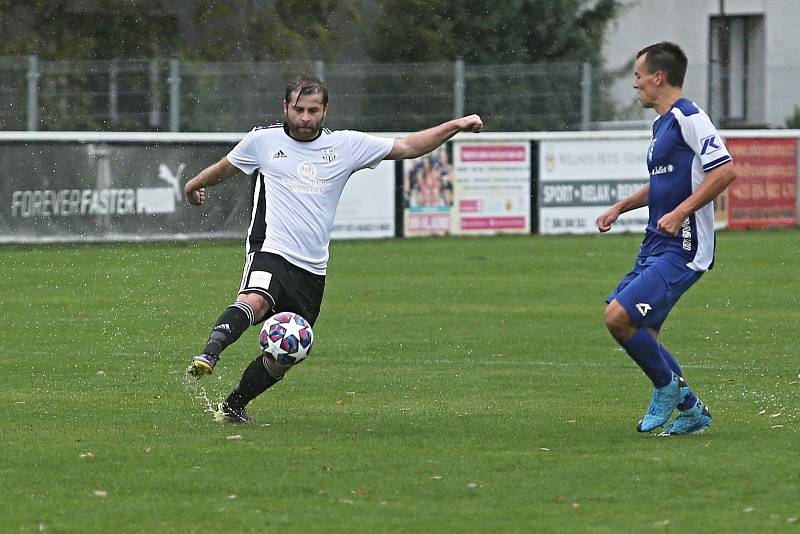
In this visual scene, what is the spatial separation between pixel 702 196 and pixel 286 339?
2.16 meters

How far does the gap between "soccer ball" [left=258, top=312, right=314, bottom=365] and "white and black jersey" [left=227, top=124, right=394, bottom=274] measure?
35 centimetres

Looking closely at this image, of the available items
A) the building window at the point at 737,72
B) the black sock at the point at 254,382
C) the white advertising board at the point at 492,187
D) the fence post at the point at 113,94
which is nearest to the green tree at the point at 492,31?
the building window at the point at 737,72

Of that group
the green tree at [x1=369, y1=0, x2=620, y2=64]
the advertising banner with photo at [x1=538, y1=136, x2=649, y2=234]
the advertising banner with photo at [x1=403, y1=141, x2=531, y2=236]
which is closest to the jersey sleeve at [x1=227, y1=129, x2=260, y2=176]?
the advertising banner with photo at [x1=403, y1=141, x2=531, y2=236]

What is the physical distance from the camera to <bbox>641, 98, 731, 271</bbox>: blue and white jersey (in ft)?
25.6

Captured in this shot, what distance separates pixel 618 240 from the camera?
923 inches

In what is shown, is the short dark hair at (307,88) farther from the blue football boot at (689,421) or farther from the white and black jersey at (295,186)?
the blue football boot at (689,421)

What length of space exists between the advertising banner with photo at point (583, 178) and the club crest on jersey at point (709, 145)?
1639 centimetres

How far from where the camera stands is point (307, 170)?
27.7 feet

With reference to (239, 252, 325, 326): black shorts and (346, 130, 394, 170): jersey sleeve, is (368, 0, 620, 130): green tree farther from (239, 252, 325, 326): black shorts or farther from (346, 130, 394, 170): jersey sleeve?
(239, 252, 325, 326): black shorts

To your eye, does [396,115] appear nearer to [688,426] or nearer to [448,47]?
[448,47]

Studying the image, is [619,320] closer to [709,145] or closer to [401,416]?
[709,145]

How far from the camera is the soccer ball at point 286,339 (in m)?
8.15

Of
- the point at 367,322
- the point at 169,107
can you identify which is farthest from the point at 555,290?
the point at 169,107

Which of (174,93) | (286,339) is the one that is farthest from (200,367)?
(174,93)
